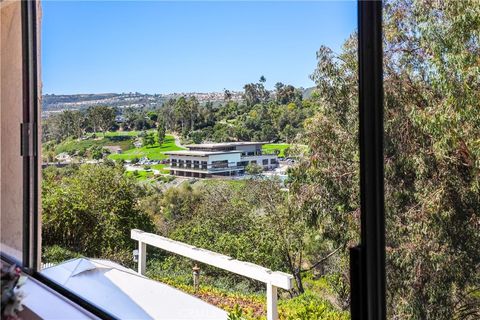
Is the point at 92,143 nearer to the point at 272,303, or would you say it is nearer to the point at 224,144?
the point at 224,144

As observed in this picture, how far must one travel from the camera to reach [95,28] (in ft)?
7.27

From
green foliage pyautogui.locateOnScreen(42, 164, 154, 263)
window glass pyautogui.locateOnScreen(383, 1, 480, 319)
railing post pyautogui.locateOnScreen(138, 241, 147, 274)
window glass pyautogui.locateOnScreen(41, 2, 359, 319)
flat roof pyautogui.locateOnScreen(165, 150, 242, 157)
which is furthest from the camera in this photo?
green foliage pyautogui.locateOnScreen(42, 164, 154, 263)

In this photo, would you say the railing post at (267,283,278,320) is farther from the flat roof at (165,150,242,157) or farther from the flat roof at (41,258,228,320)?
the flat roof at (165,150,242,157)

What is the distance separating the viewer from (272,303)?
1.54 meters

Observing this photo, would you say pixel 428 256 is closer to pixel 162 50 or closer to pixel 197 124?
pixel 197 124

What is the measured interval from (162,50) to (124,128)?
45 cm

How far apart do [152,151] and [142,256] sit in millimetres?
553

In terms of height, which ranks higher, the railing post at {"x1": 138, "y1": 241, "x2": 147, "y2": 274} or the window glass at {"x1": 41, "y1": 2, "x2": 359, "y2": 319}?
the window glass at {"x1": 41, "y1": 2, "x2": 359, "y2": 319}

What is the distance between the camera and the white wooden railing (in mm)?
1536

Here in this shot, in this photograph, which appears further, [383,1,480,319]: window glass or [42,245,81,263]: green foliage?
[42,245,81,263]: green foliage

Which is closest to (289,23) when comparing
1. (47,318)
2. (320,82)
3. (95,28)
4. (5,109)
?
(320,82)

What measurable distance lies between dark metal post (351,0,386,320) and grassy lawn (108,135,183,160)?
43.4 inches

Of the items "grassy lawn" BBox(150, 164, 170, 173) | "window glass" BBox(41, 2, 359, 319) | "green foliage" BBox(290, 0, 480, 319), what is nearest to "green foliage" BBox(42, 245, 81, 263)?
"window glass" BBox(41, 2, 359, 319)

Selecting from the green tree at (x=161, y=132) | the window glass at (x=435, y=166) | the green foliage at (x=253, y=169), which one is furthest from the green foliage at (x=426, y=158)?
the green tree at (x=161, y=132)
